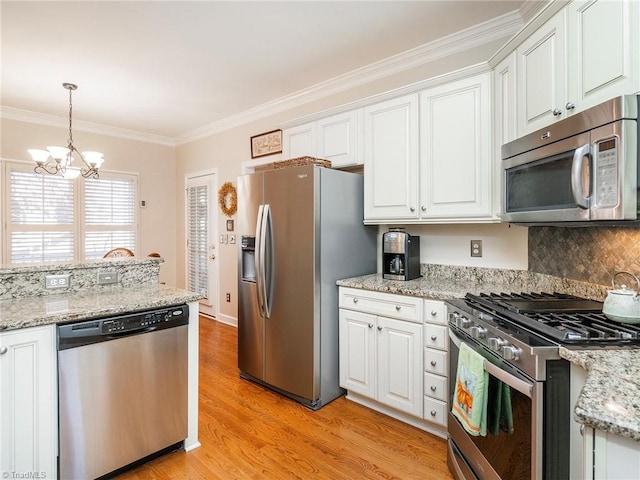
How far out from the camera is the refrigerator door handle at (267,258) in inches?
109

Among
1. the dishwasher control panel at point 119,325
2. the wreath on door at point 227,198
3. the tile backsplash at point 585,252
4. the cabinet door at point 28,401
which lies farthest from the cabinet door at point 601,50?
the wreath on door at point 227,198

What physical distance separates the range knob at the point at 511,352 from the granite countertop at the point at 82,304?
1.57 meters

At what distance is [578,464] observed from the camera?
1117mm

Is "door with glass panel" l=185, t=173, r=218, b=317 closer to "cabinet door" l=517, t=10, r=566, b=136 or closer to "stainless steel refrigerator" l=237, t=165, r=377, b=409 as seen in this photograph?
"stainless steel refrigerator" l=237, t=165, r=377, b=409

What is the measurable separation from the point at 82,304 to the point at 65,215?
3.70 m

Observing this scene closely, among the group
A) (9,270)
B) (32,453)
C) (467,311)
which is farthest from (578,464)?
(9,270)

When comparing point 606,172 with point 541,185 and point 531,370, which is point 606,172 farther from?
point 531,370

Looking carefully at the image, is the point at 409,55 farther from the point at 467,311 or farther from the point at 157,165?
the point at 157,165

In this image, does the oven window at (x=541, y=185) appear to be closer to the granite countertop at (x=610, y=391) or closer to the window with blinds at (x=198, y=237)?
the granite countertop at (x=610, y=391)

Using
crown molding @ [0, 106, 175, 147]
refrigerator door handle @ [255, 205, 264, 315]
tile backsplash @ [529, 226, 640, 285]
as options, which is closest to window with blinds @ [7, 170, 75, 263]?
crown molding @ [0, 106, 175, 147]

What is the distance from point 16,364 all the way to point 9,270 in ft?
2.07

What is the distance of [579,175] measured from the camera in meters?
1.36

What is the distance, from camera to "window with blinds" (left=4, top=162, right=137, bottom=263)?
14.3 feet

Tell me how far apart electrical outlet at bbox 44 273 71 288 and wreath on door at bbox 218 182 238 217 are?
104 inches
